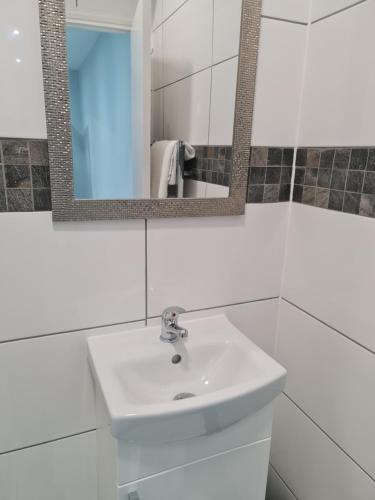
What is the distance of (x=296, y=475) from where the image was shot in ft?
3.88

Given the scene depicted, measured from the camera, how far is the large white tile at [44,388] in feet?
3.01

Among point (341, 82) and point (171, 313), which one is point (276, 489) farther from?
point (341, 82)

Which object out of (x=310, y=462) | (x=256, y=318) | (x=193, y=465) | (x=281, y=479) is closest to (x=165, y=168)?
(x=256, y=318)

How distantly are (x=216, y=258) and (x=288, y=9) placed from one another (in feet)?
2.30

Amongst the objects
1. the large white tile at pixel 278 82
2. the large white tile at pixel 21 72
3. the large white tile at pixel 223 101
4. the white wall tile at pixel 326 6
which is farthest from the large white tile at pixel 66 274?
the white wall tile at pixel 326 6

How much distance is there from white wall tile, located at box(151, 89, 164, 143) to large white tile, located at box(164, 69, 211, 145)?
0.01 m

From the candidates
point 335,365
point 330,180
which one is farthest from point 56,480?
point 330,180

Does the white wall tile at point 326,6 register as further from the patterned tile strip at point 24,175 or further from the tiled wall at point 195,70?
the patterned tile strip at point 24,175

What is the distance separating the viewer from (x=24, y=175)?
0.82 meters

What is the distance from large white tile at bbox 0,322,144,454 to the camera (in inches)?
36.1

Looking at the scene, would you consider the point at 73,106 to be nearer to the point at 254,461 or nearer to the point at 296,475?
the point at 254,461

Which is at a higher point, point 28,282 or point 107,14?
point 107,14

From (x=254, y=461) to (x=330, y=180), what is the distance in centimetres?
76

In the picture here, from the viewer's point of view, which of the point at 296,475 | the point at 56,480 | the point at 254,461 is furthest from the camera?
the point at 296,475
